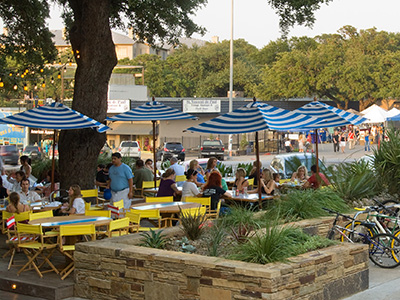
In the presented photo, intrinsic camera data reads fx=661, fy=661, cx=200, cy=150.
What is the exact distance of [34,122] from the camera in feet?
44.3

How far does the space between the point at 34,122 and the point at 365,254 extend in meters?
7.26

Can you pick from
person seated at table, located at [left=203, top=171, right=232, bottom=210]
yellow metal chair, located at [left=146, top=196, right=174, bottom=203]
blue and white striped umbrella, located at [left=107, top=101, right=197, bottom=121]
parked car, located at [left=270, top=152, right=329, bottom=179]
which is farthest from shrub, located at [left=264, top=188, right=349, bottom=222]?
parked car, located at [left=270, top=152, right=329, bottom=179]

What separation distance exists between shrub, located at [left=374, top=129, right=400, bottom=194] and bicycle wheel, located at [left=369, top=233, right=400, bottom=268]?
4383 millimetres

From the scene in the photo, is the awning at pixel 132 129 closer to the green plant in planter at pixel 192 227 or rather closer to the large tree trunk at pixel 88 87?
the large tree trunk at pixel 88 87

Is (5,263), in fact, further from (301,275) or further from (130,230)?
(301,275)

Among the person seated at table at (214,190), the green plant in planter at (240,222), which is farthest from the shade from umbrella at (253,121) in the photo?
the green plant in planter at (240,222)

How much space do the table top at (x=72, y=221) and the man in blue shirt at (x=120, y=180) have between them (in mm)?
3249

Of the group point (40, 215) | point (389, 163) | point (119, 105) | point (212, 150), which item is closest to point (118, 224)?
point (40, 215)

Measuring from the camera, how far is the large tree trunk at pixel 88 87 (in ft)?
51.0

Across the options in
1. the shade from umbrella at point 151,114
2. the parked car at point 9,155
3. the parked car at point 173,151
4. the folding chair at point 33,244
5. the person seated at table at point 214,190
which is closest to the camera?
the folding chair at point 33,244

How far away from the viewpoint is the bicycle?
10555mm

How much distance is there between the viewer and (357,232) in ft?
35.2

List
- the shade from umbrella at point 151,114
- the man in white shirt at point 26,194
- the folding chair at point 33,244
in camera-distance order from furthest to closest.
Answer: the shade from umbrella at point 151,114 → the man in white shirt at point 26,194 → the folding chair at point 33,244

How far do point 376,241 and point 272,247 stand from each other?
3.10 meters
